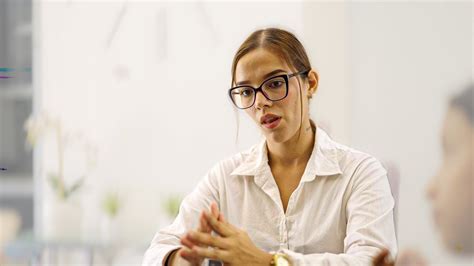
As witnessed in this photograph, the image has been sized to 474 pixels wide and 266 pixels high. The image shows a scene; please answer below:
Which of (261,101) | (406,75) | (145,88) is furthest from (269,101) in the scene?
(145,88)

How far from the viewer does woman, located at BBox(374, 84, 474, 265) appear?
2.95 feet

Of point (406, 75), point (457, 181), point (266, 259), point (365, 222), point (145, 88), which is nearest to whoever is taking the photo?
point (266, 259)

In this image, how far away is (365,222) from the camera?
93 centimetres

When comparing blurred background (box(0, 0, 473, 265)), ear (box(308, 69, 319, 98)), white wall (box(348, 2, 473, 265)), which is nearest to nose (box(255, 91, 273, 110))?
ear (box(308, 69, 319, 98))

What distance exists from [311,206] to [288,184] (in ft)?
0.20

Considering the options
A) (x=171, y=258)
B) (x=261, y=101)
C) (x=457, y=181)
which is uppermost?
(x=261, y=101)

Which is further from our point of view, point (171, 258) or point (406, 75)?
point (406, 75)

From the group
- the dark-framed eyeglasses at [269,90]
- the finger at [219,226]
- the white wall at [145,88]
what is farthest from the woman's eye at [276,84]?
the white wall at [145,88]

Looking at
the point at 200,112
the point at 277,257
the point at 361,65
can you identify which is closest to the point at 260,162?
the point at 277,257

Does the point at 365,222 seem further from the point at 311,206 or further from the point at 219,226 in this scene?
the point at 219,226

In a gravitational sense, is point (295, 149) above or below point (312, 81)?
below

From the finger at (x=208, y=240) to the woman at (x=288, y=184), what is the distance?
0.27 feet

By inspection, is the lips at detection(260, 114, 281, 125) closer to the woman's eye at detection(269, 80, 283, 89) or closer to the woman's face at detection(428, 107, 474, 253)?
the woman's eye at detection(269, 80, 283, 89)

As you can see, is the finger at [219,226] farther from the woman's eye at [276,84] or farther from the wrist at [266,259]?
the woman's eye at [276,84]
